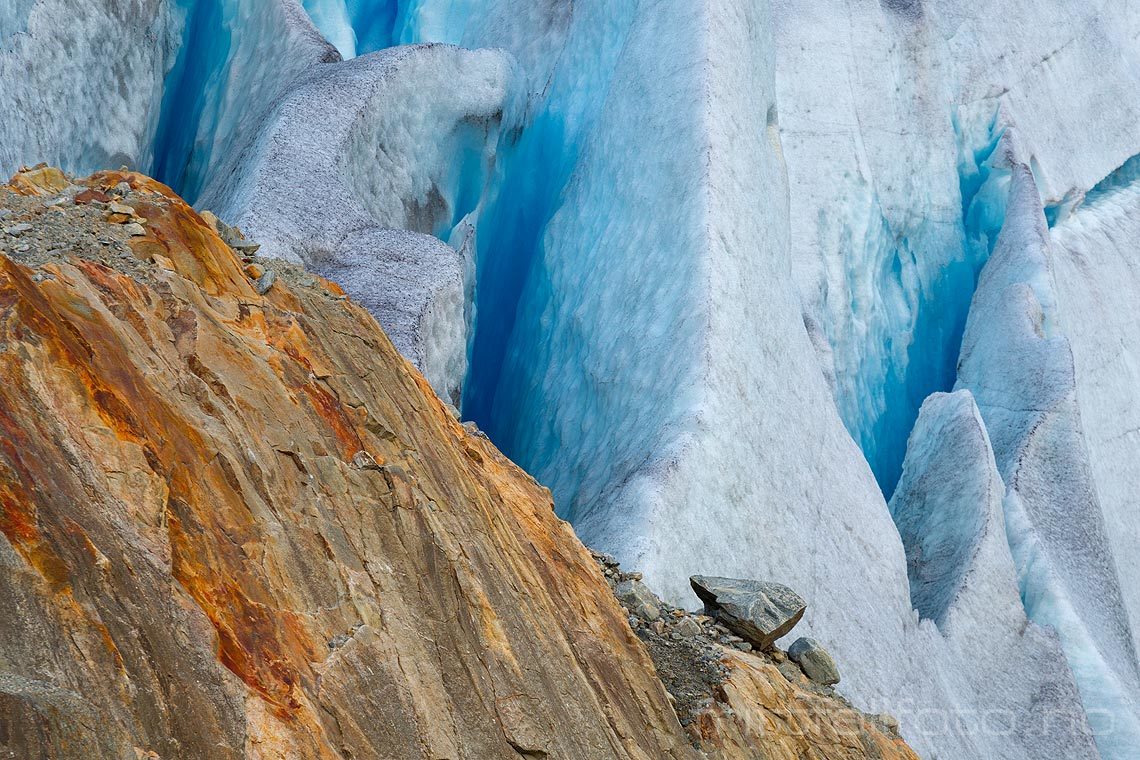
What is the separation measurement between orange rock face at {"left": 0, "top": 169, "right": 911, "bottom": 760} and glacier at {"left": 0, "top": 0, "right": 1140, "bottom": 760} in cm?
234

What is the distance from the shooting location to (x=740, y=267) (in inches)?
394

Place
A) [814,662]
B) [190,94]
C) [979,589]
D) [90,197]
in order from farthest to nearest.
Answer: [190,94] → [979,589] → [814,662] → [90,197]

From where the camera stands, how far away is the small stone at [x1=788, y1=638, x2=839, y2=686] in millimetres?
6422

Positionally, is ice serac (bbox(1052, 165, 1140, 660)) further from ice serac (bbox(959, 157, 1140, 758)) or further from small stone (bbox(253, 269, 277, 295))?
small stone (bbox(253, 269, 277, 295))

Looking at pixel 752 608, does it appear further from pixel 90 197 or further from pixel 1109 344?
pixel 1109 344

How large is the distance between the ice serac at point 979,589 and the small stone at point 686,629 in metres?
5.60

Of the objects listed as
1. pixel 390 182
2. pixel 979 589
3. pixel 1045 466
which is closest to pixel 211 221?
pixel 390 182

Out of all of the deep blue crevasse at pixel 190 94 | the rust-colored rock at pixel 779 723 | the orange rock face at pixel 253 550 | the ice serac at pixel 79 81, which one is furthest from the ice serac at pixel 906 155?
the orange rock face at pixel 253 550

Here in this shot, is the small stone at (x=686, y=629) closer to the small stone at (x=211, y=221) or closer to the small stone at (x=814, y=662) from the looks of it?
the small stone at (x=814, y=662)

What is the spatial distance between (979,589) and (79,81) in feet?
34.1

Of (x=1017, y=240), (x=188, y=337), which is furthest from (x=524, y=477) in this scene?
(x=1017, y=240)

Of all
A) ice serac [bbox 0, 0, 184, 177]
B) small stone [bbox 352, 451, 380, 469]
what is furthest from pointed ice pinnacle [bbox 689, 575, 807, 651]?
ice serac [bbox 0, 0, 184, 177]

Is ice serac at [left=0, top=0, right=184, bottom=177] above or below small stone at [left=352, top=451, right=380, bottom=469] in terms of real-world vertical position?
above

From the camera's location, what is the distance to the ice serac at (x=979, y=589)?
10680 mm
